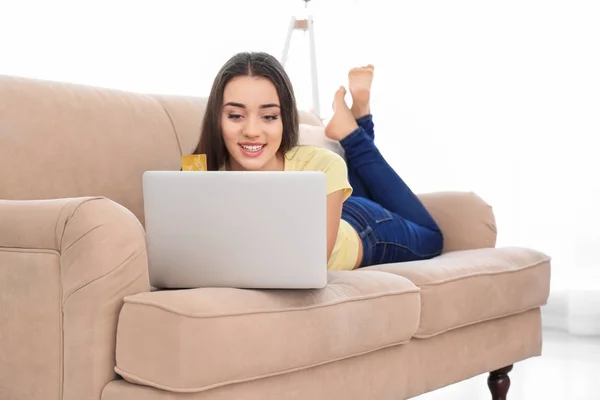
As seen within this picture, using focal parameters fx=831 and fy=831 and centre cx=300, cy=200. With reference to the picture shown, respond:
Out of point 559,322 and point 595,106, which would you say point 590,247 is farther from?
point 595,106

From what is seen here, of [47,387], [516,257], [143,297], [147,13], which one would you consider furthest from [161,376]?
[147,13]

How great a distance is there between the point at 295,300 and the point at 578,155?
8.57 ft

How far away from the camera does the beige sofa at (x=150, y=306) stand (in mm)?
1409

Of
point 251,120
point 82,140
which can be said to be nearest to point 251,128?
point 251,120

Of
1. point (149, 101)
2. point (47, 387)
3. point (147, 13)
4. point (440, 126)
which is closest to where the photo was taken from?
point (47, 387)

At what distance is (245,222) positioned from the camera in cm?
143

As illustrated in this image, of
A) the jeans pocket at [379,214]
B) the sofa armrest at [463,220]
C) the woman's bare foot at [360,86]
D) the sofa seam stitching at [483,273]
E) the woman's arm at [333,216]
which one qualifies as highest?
the woman's bare foot at [360,86]

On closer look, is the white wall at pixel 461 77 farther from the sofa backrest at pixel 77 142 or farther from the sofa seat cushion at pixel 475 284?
the sofa seat cushion at pixel 475 284

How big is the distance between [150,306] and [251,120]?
0.64 m

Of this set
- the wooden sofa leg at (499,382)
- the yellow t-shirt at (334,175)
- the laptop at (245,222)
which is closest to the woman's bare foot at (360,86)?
the yellow t-shirt at (334,175)

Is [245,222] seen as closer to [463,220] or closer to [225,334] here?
[225,334]

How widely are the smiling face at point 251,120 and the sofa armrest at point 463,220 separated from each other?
0.90 meters

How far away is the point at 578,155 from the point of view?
3.79 m

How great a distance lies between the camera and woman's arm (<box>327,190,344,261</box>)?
1.88 meters
